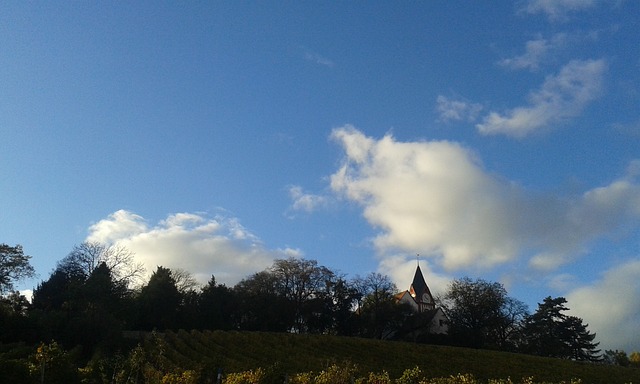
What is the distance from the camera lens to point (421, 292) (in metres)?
114

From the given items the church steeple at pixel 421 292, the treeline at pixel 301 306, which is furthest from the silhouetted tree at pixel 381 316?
the church steeple at pixel 421 292

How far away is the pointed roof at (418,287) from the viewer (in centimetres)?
11304

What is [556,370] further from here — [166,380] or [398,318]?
[166,380]

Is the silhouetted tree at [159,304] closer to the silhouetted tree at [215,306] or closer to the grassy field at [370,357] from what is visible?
the silhouetted tree at [215,306]

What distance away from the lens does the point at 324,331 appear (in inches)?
2842

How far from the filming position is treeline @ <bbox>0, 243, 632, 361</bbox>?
5772 cm

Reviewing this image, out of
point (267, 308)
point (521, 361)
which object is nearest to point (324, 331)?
point (267, 308)

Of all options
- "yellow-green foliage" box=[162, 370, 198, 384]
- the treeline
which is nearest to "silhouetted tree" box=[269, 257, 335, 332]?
the treeline

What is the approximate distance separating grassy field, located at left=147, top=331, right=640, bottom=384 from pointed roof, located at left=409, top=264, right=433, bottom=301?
58.3 m

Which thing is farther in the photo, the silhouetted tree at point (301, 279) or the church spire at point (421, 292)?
the church spire at point (421, 292)

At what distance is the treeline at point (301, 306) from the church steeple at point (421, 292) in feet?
103

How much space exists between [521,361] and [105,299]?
42.4 meters

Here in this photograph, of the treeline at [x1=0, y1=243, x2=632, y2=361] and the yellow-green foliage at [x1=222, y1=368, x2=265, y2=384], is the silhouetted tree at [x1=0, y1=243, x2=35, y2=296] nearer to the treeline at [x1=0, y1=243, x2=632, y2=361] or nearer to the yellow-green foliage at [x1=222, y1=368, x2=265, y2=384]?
the treeline at [x1=0, y1=243, x2=632, y2=361]

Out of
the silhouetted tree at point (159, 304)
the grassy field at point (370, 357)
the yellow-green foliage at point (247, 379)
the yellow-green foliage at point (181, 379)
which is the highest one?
the silhouetted tree at point (159, 304)
